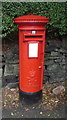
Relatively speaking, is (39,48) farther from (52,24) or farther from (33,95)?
(52,24)

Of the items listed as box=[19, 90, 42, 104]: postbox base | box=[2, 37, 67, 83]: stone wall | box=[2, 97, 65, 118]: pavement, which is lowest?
box=[2, 97, 65, 118]: pavement

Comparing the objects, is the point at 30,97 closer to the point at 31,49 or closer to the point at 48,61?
the point at 31,49

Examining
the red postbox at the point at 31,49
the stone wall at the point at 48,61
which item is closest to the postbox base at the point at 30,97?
the red postbox at the point at 31,49

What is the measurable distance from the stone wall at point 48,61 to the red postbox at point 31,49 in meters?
0.77

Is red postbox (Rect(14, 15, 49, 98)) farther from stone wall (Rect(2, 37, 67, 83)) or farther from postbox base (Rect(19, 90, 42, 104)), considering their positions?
stone wall (Rect(2, 37, 67, 83))

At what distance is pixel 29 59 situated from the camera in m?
2.42

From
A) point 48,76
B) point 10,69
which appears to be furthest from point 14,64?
point 48,76

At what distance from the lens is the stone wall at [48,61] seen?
3314 millimetres

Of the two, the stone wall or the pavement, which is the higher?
the stone wall

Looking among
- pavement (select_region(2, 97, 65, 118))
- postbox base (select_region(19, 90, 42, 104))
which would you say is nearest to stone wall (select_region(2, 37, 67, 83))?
postbox base (select_region(19, 90, 42, 104))

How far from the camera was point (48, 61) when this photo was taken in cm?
344

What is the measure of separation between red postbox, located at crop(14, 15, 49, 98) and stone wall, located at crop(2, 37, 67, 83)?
2.51 ft

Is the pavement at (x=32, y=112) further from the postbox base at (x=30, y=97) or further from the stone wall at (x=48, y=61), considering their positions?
the stone wall at (x=48, y=61)

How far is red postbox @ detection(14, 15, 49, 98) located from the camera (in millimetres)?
2240
